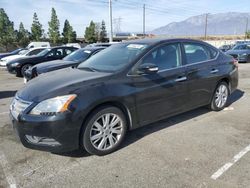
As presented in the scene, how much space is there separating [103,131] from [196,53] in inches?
99.5

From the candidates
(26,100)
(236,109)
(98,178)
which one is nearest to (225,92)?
(236,109)

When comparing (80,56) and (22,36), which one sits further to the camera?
(22,36)

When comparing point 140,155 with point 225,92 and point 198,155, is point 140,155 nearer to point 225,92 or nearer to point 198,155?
point 198,155

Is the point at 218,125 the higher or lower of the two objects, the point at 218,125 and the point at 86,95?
the lower

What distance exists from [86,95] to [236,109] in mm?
3880

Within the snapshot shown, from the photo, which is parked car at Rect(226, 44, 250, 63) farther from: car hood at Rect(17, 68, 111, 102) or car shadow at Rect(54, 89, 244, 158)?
car hood at Rect(17, 68, 111, 102)

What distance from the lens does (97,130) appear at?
3.62 meters

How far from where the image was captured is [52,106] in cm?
327

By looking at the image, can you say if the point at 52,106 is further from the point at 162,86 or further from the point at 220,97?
the point at 220,97

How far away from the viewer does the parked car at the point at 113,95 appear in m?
3.29

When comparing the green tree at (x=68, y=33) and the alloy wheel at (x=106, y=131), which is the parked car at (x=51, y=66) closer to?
the alloy wheel at (x=106, y=131)

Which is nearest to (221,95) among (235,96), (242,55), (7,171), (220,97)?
(220,97)

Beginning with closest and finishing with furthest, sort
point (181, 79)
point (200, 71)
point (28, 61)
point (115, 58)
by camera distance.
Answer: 1. point (115, 58)
2. point (181, 79)
3. point (200, 71)
4. point (28, 61)

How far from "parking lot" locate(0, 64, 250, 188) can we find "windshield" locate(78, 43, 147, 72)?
1209 mm
